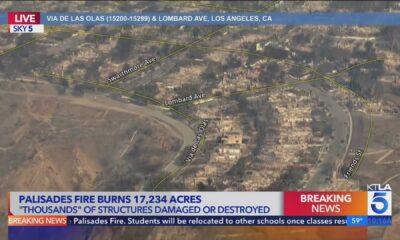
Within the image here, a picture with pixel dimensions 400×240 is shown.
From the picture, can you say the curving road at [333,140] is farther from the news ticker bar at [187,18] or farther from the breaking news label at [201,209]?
the news ticker bar at [187,18]

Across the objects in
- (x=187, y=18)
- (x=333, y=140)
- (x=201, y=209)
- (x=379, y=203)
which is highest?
(x=187, y=18)

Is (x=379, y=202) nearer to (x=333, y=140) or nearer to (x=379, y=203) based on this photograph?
(x=379, y=203)

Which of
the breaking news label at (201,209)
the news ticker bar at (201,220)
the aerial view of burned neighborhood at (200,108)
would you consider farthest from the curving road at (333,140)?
the news ticker bar at (201,220)

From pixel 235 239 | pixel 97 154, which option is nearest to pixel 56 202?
pixel 97 154

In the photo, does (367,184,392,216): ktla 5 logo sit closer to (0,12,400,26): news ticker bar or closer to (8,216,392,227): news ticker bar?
(8,216,392,227): news ticker bar

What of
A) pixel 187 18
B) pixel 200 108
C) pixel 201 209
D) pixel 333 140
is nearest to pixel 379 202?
pixel 333 140

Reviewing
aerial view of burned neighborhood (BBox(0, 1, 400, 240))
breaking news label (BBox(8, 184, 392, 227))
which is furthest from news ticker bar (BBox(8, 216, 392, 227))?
aerial view of burned neighborhood (BBox(0, 1, 400, 240))
